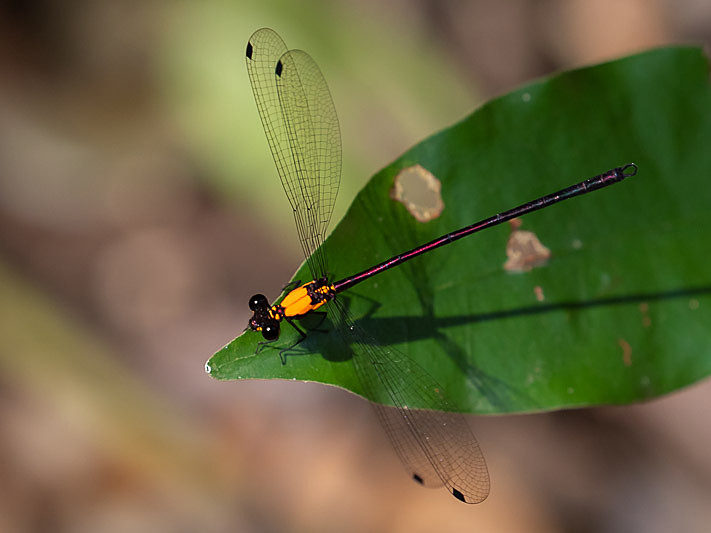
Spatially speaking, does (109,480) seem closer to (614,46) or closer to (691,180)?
(691,180)

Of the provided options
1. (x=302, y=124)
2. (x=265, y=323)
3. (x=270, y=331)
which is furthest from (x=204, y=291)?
(x=270, y=331)

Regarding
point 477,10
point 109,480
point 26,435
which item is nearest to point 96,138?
point 26,435

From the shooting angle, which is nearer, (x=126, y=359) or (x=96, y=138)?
(x=126, y=359)

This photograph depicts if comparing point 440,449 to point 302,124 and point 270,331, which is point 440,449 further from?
point 302,124

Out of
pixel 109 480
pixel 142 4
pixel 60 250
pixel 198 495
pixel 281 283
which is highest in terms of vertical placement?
pixel 142 4

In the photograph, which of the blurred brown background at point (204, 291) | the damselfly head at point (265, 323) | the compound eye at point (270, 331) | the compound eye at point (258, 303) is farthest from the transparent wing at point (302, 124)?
the blurred brown background at point (204, 291)

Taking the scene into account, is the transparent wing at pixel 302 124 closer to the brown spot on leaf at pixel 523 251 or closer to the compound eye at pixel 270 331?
the compound eye at pixel 270 331
